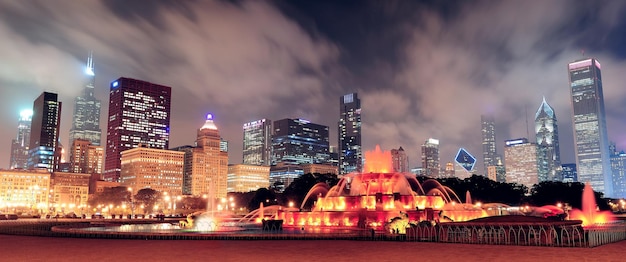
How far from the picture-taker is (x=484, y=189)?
113062 mm

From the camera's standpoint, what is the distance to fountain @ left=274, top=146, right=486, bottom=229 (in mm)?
45188

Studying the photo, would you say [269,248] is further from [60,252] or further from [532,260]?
[532,260]

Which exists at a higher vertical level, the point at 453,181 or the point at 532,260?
the point at 453,181

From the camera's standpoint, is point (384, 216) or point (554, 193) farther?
point (554, 193)

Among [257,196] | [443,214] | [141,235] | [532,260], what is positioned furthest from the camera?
[257,196]

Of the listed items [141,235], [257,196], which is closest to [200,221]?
[141,235]

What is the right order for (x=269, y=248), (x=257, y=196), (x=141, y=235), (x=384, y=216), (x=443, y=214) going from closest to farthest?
(x=269, y=248)
(x=141, y=235)
(x=384, y=216)
(x=443, y=214)
(x=257, y=196)

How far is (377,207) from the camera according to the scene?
4934 centimetres

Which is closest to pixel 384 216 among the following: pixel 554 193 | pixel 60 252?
pixel 60 252

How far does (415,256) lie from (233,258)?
7.86m

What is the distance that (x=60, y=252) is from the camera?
23.4 meters

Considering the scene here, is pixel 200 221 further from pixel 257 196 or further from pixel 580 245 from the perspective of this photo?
pixel 257 196

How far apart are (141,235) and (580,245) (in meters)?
26.7

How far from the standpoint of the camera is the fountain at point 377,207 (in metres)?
45.2
